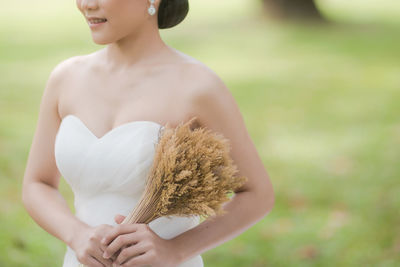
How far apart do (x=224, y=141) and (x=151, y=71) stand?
1.49ft

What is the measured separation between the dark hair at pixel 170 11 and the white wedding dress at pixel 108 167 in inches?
18.1

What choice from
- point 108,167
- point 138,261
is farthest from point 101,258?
point 108,167

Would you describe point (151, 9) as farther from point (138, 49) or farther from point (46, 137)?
point (46, 137)

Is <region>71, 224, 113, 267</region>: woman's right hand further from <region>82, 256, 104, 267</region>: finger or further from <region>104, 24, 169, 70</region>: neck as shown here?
<region>104, 24, 169, 70</region>: neck

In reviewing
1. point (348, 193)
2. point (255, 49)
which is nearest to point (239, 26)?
point (255, 49)

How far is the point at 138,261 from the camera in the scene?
2.14 metres

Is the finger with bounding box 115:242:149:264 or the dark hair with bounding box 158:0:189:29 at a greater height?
the dark hair with bounding box 158:0:189:29

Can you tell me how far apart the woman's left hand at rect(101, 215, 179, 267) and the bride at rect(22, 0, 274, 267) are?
5 centimetres

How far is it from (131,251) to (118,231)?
77 millimetres

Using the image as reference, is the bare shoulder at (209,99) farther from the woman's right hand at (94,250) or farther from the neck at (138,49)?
the woman's right hand at (94,250)

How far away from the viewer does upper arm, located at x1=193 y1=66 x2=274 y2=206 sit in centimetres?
239

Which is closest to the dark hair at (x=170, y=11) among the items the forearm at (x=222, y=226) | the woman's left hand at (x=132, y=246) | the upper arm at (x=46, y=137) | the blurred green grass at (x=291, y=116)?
the upper arm at (x=46, y=137)

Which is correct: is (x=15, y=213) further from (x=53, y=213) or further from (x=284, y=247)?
(x=53, y=213)

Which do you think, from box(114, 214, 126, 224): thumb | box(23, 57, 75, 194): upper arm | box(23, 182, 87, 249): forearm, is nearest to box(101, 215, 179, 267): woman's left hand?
box(114, 214, 126, 224): thumb
